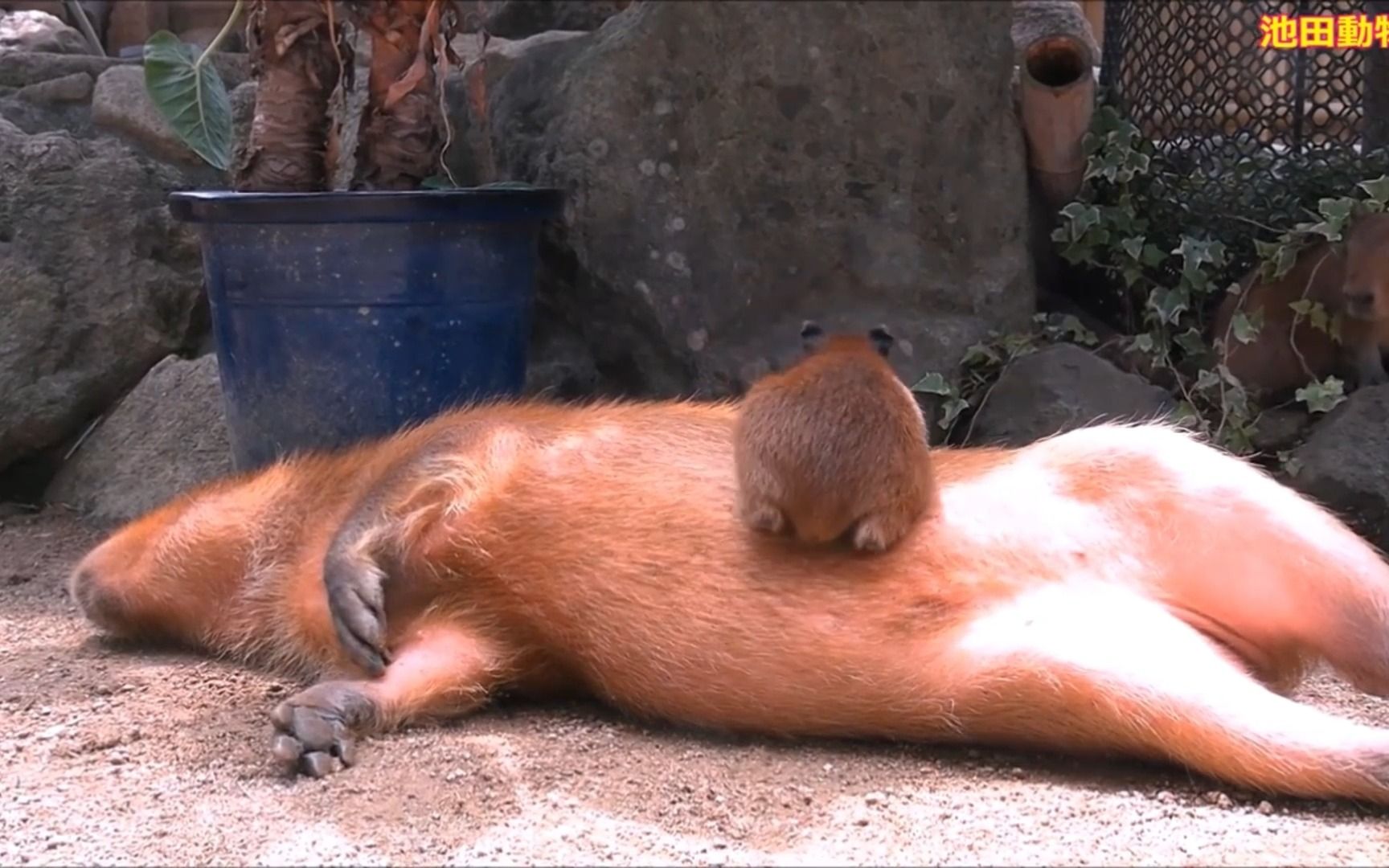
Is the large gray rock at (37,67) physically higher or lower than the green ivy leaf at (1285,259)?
higher

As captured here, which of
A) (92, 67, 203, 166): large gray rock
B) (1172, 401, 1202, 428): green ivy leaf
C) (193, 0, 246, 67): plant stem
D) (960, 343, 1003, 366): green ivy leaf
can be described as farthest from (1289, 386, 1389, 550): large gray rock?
(92, 67, 203, 166): large gray rock

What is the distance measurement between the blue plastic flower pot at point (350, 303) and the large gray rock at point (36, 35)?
79.6 inches

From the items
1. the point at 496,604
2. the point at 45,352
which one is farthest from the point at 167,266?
the point at 496,604

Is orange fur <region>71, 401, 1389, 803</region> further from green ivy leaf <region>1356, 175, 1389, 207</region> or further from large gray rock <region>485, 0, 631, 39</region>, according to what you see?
large gray rock <region>485, 0, 631, 39</region>

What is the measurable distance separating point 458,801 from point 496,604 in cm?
49

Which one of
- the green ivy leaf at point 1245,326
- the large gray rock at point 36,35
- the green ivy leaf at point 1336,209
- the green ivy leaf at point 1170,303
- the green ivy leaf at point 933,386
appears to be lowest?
the green ivy leaf at point 933,386

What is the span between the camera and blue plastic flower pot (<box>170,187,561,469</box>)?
10.6 feet

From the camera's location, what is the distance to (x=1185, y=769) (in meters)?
2.10

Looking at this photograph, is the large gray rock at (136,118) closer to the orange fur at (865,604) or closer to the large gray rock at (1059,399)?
the orange fur at (865,604)

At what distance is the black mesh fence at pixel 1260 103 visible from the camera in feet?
13.3

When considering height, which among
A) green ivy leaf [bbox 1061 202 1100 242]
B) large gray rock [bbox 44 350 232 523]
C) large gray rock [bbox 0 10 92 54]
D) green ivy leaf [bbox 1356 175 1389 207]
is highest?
large gray rock [bbox 0 10 92 54]

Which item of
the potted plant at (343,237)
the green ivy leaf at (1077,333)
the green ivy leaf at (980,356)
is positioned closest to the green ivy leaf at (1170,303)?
the green ivy leaf at (1077,333)

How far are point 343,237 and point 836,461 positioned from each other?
1416 mm

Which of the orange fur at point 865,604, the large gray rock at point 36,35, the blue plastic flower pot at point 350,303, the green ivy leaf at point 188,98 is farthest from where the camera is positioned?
the large gray rock at point 36,35
